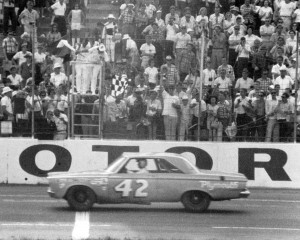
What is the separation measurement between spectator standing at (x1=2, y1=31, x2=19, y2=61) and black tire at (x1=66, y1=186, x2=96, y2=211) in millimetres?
9542

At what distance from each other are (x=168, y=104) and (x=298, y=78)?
319 cm

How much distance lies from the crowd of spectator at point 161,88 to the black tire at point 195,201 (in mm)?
5114

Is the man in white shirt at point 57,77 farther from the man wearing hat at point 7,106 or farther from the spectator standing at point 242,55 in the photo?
the spectator standing at point 242,55

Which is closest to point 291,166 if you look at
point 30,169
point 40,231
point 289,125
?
point 289,125

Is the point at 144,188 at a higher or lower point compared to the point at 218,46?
lower

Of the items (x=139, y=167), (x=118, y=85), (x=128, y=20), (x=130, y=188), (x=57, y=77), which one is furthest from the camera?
(x=128, y=20)

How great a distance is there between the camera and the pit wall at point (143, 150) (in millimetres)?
23625

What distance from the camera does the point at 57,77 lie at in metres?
24.5

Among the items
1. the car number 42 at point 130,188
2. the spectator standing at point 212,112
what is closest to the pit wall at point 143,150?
the spectator standing at point 212,112

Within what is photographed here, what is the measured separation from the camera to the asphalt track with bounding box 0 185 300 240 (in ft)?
49.8

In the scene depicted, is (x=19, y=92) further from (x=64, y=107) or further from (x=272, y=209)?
(x=272, y=209)

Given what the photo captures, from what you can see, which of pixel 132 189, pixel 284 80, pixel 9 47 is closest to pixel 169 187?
pixel 132 189

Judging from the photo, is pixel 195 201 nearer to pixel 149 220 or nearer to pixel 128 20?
pixel 149 220

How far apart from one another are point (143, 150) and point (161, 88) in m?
1.59
